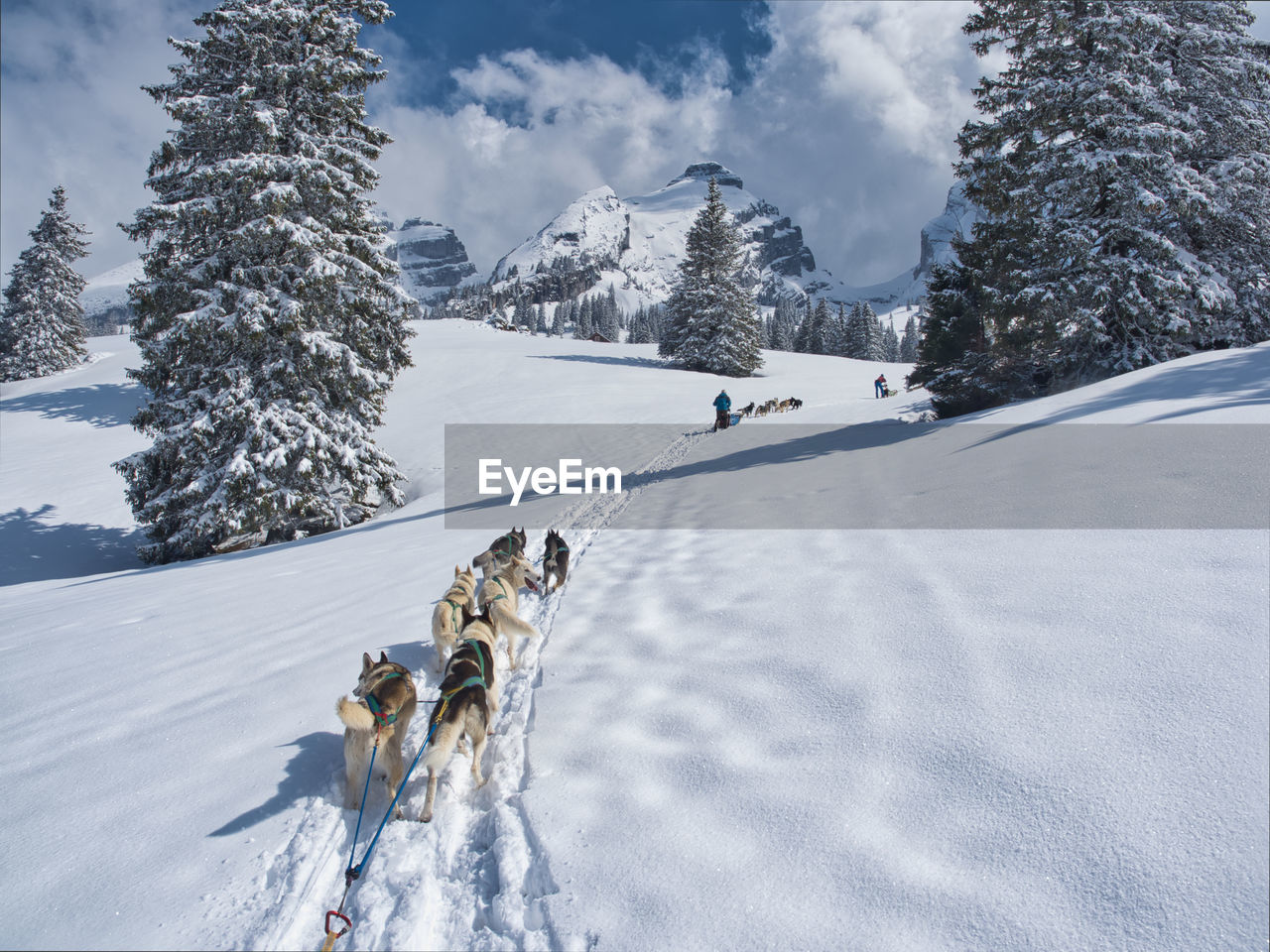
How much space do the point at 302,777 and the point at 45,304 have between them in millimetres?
48832

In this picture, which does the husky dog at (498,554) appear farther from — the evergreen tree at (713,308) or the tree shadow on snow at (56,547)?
the evergreen tree at (713,308)

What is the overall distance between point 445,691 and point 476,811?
2.17ft

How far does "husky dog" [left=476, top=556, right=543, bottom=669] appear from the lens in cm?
464

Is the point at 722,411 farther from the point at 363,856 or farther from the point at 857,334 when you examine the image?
the point at 857,334

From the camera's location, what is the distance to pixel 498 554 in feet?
20.0

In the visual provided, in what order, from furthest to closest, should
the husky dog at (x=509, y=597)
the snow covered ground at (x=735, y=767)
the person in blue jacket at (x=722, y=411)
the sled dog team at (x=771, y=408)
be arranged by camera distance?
the sled dog team at (x=771, y=408), the person in blue jacket at (x=722, y=411), the husky dog at (x=509, y=597), the snow covered ground at (x=735, y=767)

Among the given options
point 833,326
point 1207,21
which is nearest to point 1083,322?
point 1207,21

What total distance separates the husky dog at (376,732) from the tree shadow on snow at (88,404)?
85.7ft

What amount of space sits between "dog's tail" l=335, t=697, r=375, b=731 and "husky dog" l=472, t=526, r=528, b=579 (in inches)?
108

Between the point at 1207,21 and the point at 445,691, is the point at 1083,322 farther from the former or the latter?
the point at 445,691

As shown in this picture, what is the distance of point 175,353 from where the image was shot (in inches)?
463

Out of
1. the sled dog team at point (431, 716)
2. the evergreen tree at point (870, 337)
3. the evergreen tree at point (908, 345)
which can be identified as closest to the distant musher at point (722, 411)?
the sled dog team at point (431, 716)

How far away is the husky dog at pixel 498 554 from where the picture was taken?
6.00 meters

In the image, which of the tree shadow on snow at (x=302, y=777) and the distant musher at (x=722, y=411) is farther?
the distant musher at (x=722, y=411)
